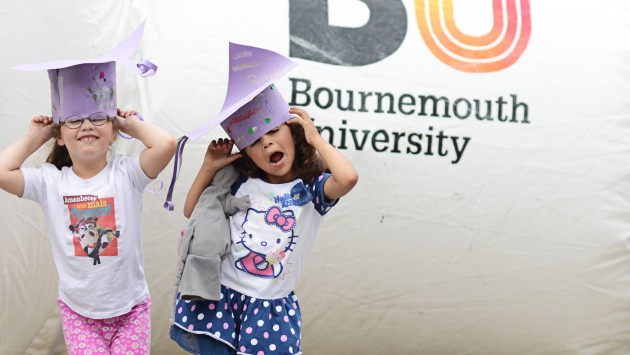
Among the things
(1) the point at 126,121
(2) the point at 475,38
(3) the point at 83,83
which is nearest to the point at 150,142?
(1) the point at 126,121

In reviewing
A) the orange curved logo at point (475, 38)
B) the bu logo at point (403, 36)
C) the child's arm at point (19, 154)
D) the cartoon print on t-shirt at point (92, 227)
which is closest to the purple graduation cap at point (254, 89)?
the cartoon print on t-shirt at point (92, 227)

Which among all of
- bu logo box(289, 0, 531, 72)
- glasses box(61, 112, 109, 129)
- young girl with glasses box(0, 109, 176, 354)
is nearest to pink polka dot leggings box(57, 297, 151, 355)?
young girl with glasses box(0, 109, 176, 354)

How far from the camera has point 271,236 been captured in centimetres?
229

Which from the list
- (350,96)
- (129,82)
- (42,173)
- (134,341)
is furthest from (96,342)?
(350,96)

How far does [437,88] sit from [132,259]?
1187 mm

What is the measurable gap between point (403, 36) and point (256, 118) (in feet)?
2.94

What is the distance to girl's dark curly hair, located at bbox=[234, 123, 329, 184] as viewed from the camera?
236 cm

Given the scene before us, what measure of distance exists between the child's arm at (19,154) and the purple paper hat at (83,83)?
65 millimetres

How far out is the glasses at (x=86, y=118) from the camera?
7.46ft

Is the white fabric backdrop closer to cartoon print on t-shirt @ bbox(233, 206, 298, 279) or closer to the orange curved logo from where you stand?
the orange curved logo

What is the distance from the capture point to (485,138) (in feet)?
9.69

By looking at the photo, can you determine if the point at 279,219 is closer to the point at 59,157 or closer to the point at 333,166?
the point at 333,166

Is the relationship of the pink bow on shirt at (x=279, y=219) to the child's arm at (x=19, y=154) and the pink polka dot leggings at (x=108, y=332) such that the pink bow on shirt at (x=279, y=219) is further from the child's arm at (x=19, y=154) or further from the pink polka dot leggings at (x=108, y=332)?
the child's arm at (x=19, y=154)

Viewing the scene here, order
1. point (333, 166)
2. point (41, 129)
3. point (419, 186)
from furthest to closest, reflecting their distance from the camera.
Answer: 1. point (419, 186)
2. point (41, 129)
3. point (333, 166)
